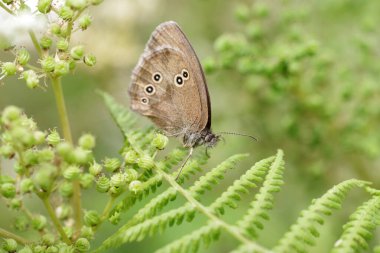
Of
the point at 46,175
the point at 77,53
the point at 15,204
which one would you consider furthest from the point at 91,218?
the point at 77,53

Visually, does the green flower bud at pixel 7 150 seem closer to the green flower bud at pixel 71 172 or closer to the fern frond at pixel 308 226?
the green flower bud at pixel 71 172

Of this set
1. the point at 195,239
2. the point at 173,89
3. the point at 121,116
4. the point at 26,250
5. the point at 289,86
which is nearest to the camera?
the point at 195,239

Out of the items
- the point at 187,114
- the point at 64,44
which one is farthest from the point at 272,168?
the point at 187,114

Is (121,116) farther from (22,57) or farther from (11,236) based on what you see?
(11,236)

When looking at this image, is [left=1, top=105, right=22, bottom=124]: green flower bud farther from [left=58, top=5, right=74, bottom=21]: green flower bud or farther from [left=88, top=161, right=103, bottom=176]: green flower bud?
[left=58, top=5, right=74, bottom=21]: green flower bud

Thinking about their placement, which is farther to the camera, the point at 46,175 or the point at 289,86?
the point at 289,86

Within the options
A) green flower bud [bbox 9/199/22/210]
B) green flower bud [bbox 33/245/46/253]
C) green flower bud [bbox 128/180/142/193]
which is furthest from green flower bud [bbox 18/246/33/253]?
green flower bud [bbox 128/180/142/193]
